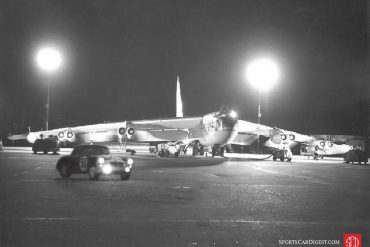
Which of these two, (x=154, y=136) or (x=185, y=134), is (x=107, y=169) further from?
(x=154, y=136)

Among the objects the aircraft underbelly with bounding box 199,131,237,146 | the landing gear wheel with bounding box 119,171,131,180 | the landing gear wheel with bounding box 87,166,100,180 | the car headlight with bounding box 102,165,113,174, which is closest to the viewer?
the car headlight with bounding box 102,165,113,174

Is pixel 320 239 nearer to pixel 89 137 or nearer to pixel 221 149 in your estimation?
pixel 221 149

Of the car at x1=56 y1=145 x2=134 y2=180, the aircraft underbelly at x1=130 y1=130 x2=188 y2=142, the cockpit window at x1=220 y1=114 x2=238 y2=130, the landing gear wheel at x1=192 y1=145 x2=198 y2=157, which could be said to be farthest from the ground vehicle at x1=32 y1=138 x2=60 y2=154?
the car at x1=56 y1=145 x2=134 y2=180

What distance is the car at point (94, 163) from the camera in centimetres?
1708

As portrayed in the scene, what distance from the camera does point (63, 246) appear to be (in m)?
6.71

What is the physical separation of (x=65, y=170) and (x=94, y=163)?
4.93 ft

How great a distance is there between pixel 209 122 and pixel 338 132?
142 ft

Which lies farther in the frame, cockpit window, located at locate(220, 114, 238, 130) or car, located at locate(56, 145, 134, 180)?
cockpit window, located at locate(220, 114, 238, 130)

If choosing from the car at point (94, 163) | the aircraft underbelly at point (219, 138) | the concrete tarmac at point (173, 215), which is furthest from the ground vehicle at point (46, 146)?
the concrete tarmac at point (173, 215)

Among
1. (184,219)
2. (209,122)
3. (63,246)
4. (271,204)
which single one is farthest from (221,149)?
(63,246)

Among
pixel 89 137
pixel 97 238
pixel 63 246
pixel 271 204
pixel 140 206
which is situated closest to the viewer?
pixel 63 246

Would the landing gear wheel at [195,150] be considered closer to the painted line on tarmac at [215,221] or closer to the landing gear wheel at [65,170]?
the landing gear wheel at [65,170]

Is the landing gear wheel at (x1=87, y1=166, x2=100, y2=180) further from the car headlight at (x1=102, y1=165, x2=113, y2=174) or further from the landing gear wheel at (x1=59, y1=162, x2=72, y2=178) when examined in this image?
the landing gear wheel at (x1=59, y1=162, x2=72, y2=178)

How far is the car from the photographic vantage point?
17.1 metres
